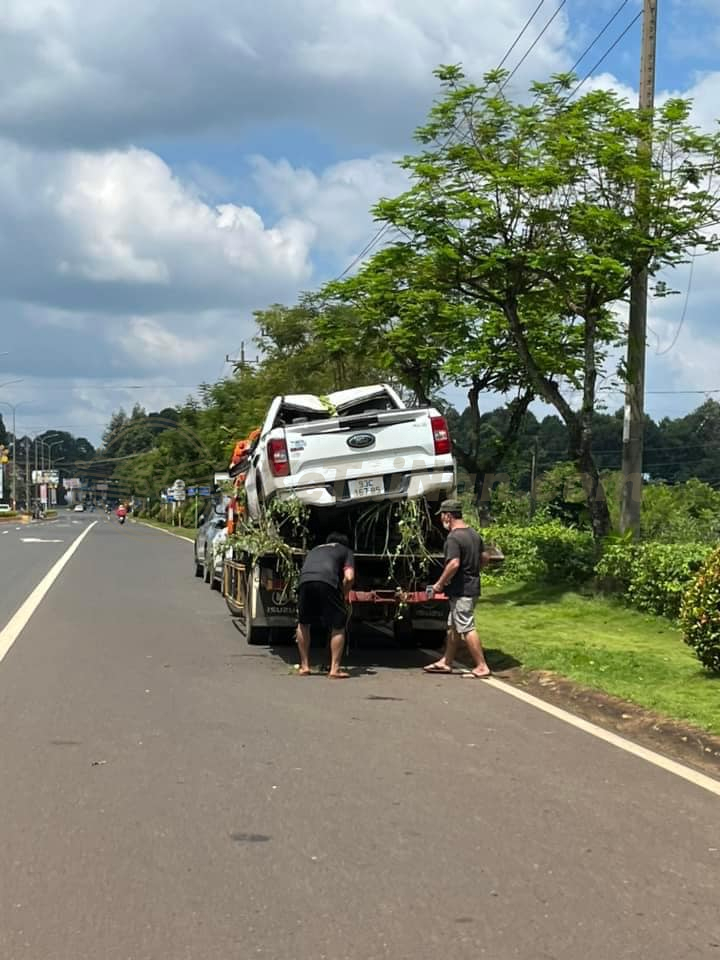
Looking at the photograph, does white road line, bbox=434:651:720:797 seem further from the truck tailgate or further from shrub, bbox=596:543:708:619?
shrub, bbox=596:543:708:619

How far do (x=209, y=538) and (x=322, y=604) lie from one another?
40.3 ft

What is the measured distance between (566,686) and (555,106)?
9.16m

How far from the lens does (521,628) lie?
14.6 meters

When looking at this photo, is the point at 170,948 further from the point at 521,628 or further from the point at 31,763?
the point at 521,628

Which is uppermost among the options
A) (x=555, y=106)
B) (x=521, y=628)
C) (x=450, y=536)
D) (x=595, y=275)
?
(x=555, y=106)

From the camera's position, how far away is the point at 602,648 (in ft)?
40.9

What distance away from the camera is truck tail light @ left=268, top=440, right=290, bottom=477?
11508 millimetres

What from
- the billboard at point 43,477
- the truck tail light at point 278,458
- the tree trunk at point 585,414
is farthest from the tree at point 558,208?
the billboard at point 43,477

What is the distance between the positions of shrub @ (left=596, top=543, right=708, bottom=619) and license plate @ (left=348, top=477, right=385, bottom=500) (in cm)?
432

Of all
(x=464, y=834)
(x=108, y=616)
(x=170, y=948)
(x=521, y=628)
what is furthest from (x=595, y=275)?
(x=170, y=948)

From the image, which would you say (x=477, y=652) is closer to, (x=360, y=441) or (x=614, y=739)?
(x=360, y=441)

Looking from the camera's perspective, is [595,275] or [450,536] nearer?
[450,536]

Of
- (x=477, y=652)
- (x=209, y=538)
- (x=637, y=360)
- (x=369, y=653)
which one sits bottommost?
(x=369, y=653)

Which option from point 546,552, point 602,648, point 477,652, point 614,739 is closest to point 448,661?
point 477,652
